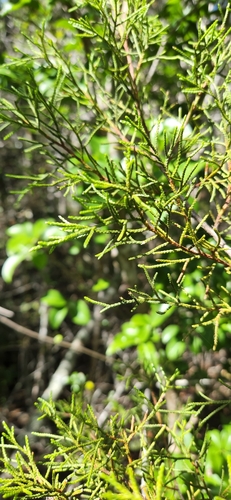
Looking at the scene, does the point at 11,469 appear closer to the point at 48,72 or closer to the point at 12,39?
the point at 48,72

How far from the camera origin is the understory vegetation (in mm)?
931

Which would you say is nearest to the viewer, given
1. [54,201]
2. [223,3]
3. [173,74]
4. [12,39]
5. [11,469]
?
[11,469]

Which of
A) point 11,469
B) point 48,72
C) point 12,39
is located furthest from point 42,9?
point 11,469

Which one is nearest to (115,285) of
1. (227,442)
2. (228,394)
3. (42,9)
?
(228,394)

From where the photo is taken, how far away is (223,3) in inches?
65.4

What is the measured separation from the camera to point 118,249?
6.35ft

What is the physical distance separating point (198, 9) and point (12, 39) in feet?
5.70

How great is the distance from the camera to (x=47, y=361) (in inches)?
126

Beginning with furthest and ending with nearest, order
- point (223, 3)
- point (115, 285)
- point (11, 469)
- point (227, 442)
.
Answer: point (115, 285)
point (223, 3)
point (227, 442)
point (11, 469)

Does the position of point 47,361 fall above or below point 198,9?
below

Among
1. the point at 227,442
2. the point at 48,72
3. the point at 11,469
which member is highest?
the point at 48,72

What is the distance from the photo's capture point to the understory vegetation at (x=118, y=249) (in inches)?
36.6

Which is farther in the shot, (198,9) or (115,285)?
(115,285)

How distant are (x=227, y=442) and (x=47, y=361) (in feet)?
6.57
